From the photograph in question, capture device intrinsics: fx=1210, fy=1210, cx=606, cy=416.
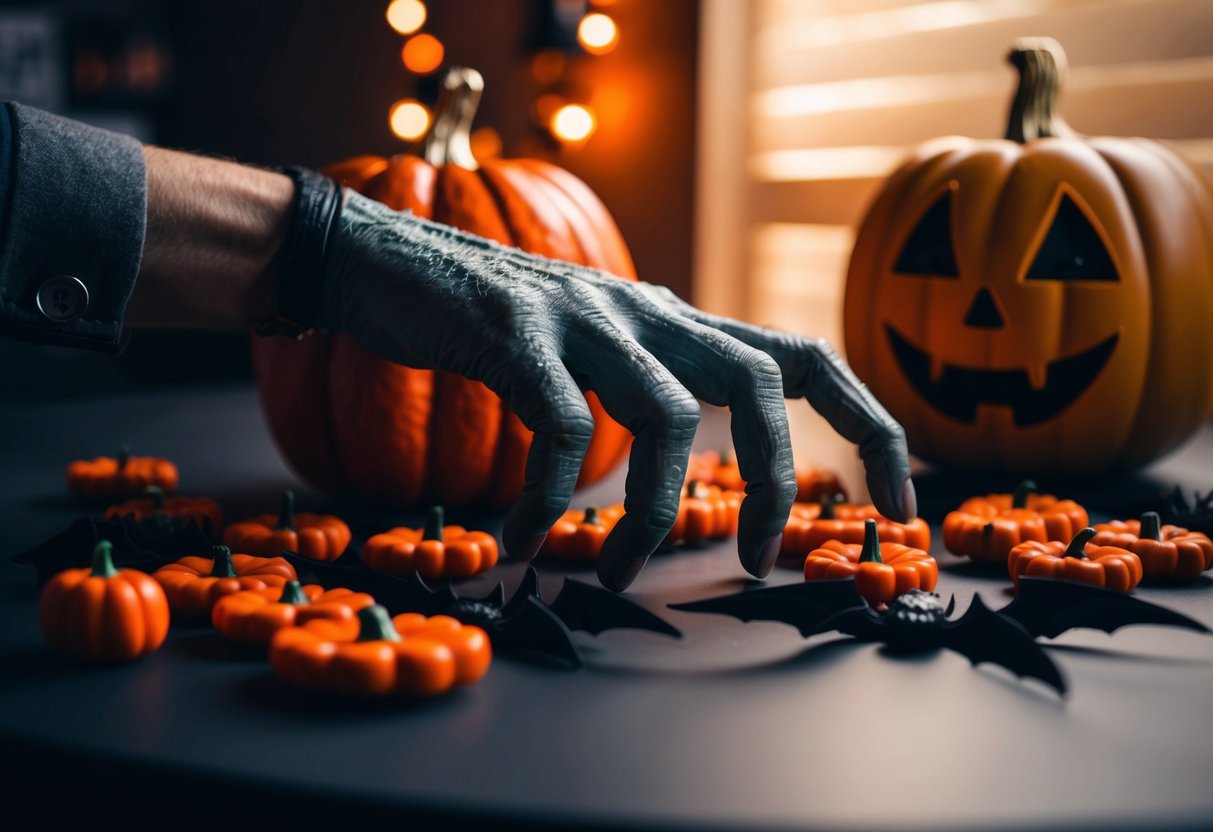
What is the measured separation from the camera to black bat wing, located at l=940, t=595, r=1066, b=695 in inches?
26.2

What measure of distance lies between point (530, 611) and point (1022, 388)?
829 mm

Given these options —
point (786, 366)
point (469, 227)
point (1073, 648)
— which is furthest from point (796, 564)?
point (469, 227)

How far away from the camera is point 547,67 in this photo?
237cm

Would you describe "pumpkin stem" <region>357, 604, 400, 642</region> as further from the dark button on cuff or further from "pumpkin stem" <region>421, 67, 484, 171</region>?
"pumpkin stem" <region>421, 67, 484, 171</region>

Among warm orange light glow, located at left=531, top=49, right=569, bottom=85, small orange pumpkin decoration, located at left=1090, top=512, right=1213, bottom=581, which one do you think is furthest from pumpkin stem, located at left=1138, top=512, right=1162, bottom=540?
warm orange light glow, located at left=531, top=49, right=569, bottom=85

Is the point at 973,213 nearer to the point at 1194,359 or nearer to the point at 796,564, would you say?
the point at 1194,359

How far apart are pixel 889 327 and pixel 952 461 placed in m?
0.18

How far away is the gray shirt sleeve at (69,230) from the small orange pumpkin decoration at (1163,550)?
0.76m

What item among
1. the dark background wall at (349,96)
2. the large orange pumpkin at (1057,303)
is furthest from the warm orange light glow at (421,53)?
the large orange pumpkin at (1057,303)

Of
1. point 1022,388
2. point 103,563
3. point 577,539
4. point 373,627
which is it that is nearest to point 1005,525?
point 577,539

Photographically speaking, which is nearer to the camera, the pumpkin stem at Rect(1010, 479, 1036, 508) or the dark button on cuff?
the dark button on cuff

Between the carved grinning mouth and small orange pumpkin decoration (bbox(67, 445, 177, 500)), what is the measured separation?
2.85 feet

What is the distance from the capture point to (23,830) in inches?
23.7

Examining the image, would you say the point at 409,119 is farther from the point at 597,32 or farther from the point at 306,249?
the point at 306,249
